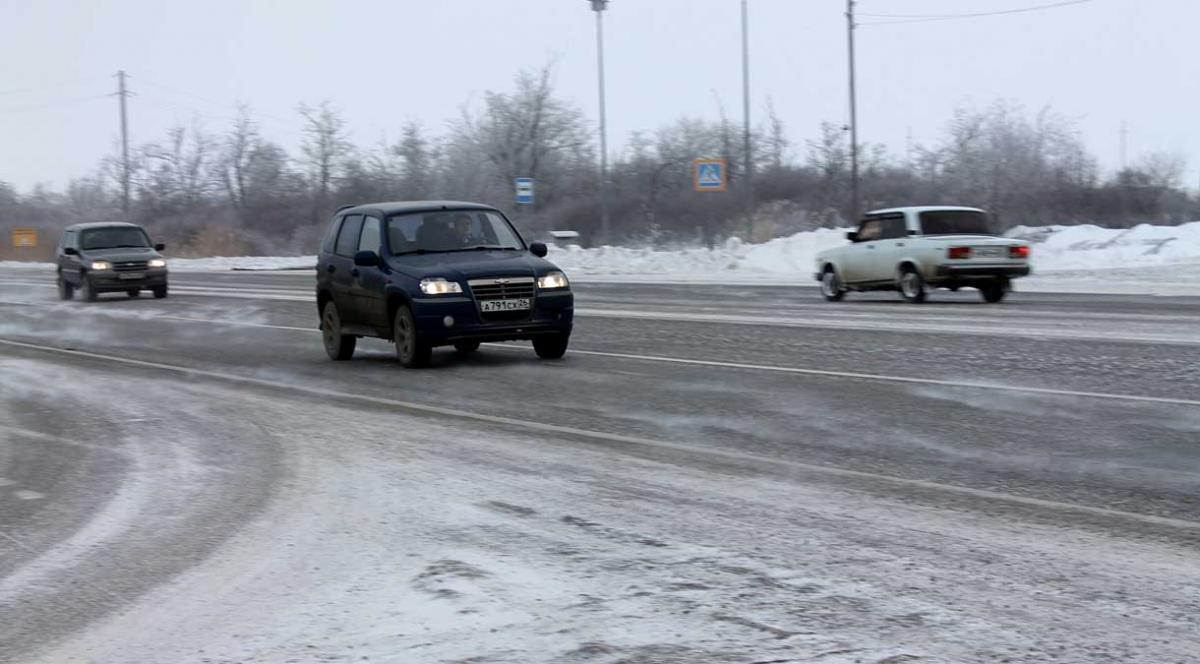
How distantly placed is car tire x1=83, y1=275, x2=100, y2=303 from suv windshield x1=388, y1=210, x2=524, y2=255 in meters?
19.0

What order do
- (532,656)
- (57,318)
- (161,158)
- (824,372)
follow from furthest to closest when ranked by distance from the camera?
(161,158)
(57,318)
(824,372)
(532,656)

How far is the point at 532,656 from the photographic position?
4.57m

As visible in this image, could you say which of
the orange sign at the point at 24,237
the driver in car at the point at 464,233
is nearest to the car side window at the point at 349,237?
the driver in car at the point at 464,233

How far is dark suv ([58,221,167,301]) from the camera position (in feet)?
104

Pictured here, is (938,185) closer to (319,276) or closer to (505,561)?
(319,276)

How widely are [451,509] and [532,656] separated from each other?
2479 millimetres

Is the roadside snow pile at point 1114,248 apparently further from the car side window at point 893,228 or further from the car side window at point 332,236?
the car side window at point 332,236

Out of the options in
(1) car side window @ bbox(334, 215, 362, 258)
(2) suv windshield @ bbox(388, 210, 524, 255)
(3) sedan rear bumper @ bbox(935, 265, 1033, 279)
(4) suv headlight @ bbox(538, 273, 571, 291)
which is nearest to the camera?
(4) suv headlight @ bbox(538, 273, 571, 291)

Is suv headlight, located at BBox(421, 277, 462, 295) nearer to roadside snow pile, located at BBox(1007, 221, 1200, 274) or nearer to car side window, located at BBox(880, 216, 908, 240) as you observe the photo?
car side window, located at BBox(880, 216, 908, 240)

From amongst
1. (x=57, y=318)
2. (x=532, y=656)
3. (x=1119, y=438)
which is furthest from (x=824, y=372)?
(x=57, y=318)

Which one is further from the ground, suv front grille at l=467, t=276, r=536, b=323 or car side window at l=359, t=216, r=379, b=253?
car side window at l=359, t=216, r=379, b=253

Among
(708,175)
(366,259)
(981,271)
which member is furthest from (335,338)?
(708,175)

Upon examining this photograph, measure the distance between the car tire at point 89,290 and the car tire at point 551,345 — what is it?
19.6 meters

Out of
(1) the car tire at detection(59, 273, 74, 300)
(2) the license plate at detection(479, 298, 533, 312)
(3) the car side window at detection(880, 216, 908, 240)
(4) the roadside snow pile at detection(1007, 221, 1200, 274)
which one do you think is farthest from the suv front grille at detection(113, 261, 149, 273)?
(4) the roadside snow pile at detection(1007, 221, 1200, 274)
